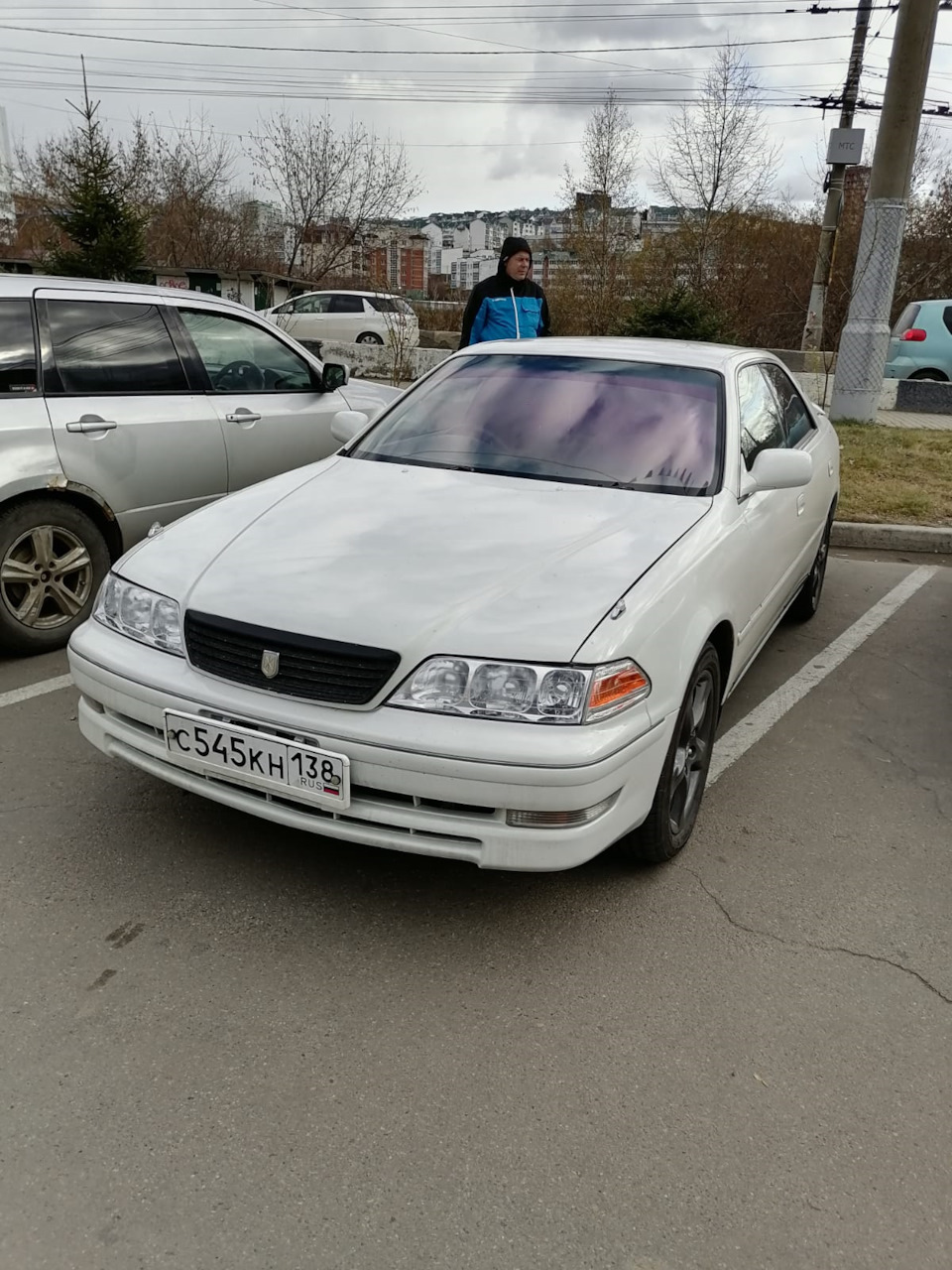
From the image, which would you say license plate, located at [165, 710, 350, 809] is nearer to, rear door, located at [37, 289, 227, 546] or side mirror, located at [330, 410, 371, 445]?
side mirror, located at [330, 410, 371, 445]

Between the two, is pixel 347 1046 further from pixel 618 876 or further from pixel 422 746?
pixel 618 876

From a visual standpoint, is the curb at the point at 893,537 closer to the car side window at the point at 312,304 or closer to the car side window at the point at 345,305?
the car side window at the point at 345,305

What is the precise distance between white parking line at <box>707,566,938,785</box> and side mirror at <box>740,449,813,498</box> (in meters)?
1.07

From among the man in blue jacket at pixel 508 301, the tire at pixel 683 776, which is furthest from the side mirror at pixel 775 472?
the man in blue jacket at pixel 508 301

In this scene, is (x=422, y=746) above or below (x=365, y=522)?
below

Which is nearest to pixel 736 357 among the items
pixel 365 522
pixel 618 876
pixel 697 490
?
pixel 697 490

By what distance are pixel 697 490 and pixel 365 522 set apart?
1140mm

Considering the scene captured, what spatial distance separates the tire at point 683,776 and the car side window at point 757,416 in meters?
0.98

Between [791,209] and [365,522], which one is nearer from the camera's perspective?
[365,522]

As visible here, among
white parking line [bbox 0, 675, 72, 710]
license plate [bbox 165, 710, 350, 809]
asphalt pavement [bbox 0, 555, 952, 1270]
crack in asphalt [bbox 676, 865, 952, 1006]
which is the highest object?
license plate [bbox 165, 710, 350, 809]

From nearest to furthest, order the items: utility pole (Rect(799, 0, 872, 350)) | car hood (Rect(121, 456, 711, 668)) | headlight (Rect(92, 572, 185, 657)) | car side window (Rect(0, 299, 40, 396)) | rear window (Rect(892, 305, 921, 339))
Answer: car hood (Rect(121, 456, 711, 668)) < headlight (Rect(92, 572, 185, 657)) < car side window (Rect(0, 299, 40, 396)) < rear window (Rect(892, 305, 921, 339)) < utility pole (Rect(799, 0, 872, 350))

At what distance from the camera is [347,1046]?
7.43ft

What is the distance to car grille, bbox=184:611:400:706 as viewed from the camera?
248cm

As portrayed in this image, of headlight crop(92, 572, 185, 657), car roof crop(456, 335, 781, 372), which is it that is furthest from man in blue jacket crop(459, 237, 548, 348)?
headlight crop(92, 572, 185, 657)
